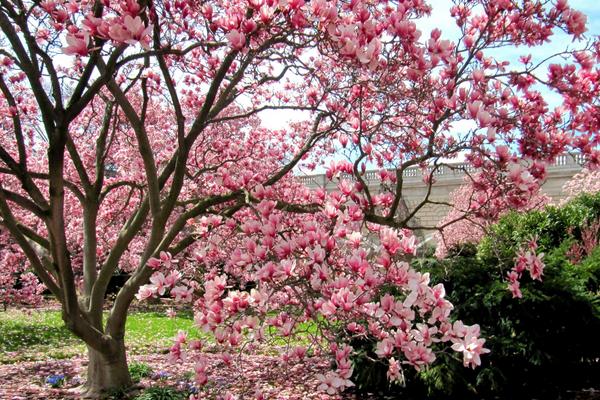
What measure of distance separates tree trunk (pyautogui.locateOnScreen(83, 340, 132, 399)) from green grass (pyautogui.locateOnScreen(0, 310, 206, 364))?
2072 mm

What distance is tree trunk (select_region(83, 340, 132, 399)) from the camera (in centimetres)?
508

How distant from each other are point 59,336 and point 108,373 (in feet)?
20.8

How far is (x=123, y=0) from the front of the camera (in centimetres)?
251

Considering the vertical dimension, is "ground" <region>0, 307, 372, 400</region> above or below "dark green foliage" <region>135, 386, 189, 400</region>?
below

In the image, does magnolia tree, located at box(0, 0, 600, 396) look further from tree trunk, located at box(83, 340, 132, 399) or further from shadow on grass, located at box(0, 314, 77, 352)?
shadow on grass, located at box(0, 314, 77, 352)

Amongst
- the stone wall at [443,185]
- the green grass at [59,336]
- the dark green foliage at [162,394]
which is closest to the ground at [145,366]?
the green grass at [59,336]

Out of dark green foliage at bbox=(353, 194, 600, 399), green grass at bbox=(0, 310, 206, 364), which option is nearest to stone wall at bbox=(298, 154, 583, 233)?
green grass at bbox=(0, 310, 206, 364)

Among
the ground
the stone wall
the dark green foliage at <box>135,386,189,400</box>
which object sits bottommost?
the ground

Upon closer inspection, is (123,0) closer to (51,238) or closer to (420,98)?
(420,98)

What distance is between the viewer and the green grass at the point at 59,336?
848 centimetres

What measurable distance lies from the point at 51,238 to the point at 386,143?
2.66 m

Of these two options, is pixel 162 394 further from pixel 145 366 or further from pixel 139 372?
pixel 145 366

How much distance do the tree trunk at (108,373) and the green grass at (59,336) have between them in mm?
2072

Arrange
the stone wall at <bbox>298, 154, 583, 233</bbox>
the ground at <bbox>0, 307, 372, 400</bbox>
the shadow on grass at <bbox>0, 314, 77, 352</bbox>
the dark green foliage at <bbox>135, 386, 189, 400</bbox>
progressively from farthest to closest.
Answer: the stone wall at <bbox>298, 154, 583, 233</bbox>, the shadow on grass at <bbox>0, 314, 77, 352</bbox>, the ground at <bbox>0, 307, 372, 400</bbox>, the dark green foliage at <bbox>135, 386, 189, 400</bbox>
